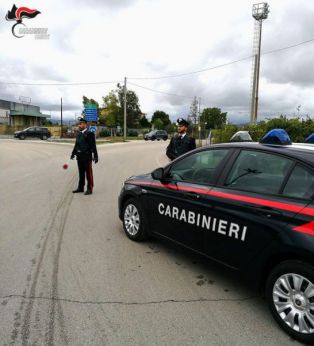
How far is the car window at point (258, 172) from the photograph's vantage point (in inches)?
118

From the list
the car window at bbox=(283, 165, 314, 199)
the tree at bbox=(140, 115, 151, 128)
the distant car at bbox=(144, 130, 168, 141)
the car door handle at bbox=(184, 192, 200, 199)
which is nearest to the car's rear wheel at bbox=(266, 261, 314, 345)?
the car window at bbox=(283, 165, 314, 199)

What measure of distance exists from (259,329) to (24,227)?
4006mm

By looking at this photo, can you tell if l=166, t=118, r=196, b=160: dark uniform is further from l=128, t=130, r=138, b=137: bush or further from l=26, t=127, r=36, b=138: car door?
l=128, t=130, r=138, b=137: bush

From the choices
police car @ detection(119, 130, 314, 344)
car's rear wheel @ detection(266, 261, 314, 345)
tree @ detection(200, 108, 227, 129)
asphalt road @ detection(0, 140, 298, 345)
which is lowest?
asphalt road @ detection(0, 140, 298, 345)

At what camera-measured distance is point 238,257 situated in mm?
3098

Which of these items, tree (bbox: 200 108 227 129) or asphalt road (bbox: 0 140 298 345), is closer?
asphalt road (bbox: 0 140 298 345)

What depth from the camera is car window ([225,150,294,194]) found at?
300 centimetres

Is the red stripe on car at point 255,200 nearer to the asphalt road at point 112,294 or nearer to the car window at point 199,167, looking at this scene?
the car window at point 199,167

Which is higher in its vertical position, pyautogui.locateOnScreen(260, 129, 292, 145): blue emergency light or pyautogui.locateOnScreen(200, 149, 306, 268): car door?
pyautogui.locateOnScreen(260, 129, 292, 145): blue emergency light

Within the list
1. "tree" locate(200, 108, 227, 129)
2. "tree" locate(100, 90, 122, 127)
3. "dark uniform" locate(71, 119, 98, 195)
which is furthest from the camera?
"tree" locate(200, 108, 227, 129)

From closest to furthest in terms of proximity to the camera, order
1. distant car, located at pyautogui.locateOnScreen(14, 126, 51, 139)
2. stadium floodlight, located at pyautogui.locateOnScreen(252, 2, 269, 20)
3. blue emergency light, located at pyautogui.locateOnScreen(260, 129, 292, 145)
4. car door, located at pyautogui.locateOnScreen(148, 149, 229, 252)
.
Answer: blue emergency light, located at pyautogui.locateOnScreen(260, 129, 292, 145) → car door, located at pyautogui.locateOnScreen(148, 149, 229, 252) → stadium floodlight, located at pyautogui.locateOnScreen(252, 2, 269, 20) → distant car, located at pyautogui.locateOnScreen(14, 126, 51, 139)

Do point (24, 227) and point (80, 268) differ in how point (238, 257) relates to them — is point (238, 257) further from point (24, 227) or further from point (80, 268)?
point (24, 227)

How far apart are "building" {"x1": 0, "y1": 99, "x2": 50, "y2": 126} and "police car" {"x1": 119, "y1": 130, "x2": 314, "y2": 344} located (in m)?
63.3

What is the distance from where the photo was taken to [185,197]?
12.3ft
